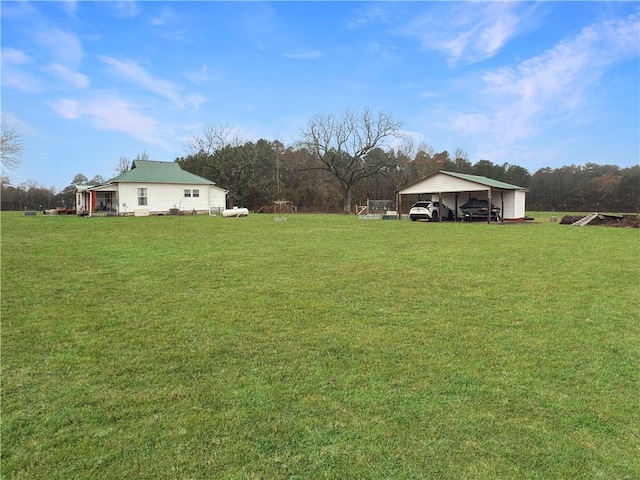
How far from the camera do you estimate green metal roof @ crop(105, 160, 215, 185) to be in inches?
1171

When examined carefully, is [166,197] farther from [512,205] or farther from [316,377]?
[316,377]

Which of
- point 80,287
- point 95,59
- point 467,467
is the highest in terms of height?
point 95,59

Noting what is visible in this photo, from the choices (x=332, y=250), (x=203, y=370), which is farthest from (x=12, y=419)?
(x=332, y=250)

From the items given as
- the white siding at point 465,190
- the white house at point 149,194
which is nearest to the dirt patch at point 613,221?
the white siding at point 465,190

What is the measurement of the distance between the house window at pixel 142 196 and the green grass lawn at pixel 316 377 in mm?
24426

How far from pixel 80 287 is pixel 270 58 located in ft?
→ 42.1

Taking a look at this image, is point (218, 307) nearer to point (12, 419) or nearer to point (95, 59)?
point (12, 419)

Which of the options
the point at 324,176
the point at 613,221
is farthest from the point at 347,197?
the point at 613,221

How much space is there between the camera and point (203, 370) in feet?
11.5

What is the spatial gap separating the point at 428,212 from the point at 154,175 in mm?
21595

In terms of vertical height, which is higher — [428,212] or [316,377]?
[428,212]

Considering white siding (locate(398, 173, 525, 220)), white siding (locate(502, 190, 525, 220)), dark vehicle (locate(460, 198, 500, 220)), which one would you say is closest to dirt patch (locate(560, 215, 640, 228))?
white siding (locate(502, 190, 525, 220))

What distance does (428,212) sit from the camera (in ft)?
92.8

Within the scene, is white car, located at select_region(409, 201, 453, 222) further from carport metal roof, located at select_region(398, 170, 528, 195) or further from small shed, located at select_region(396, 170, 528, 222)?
carport metal roof, located at select_region(398, 170, 528, 195)
